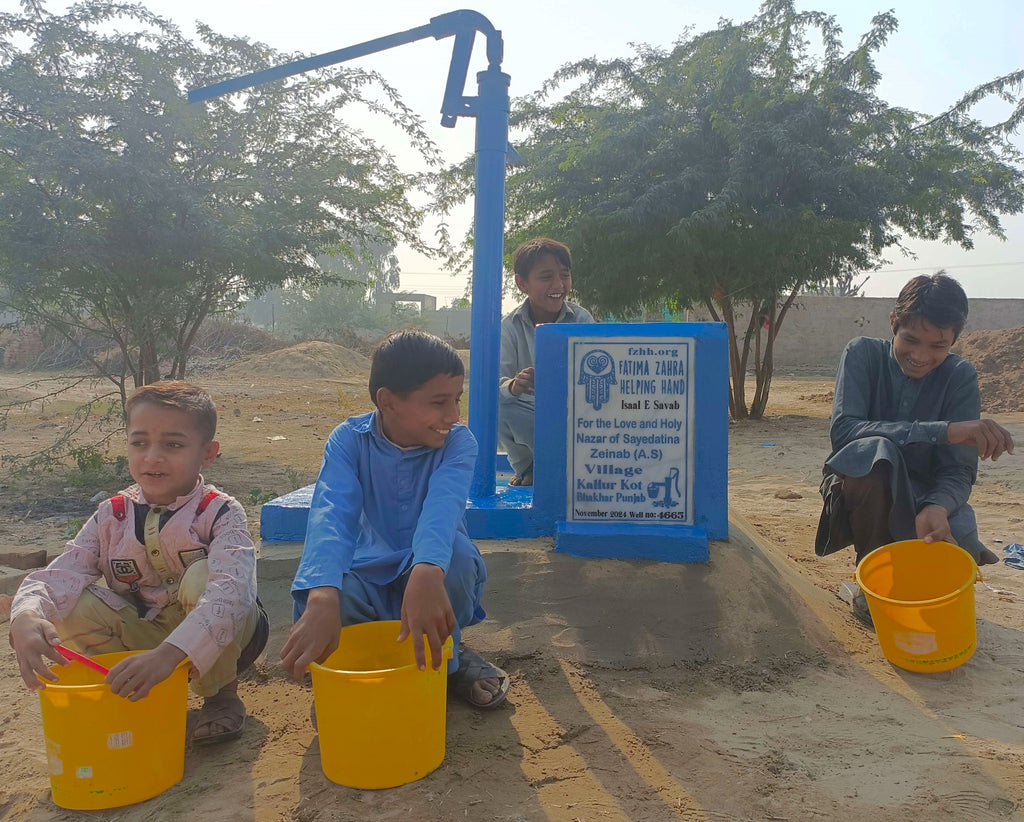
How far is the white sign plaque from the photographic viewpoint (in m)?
3.20

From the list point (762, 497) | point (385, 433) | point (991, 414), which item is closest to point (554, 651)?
point (385, 433)

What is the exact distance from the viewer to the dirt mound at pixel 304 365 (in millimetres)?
20422

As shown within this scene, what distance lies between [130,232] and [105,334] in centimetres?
90

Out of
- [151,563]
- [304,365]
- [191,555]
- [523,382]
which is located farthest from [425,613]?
[304,365]

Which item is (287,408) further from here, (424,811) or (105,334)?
(424,811)

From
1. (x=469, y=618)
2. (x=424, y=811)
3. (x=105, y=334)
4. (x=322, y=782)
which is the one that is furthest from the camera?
(x=105, y=334)

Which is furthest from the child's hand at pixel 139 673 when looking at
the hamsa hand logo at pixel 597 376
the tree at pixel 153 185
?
the tree at pixel 153 185

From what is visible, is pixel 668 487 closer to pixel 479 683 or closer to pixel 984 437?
pixel 984 437

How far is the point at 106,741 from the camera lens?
1.90 m

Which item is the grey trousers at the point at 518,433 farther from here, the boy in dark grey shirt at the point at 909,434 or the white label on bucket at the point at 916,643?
the white label on bucket at the point at 916,643

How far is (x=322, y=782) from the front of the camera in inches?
78.2

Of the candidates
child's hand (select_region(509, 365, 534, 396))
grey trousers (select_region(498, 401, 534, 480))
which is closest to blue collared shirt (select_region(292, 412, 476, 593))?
child's hand (select_region(509, 365, 534, 396))

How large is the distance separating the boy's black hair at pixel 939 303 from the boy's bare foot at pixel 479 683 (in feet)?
6.27

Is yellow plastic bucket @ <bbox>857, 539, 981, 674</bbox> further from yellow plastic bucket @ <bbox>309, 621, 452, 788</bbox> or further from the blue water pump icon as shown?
yellow plastic bucket @ <bbox>309, 621, 452, 788</bbox>
